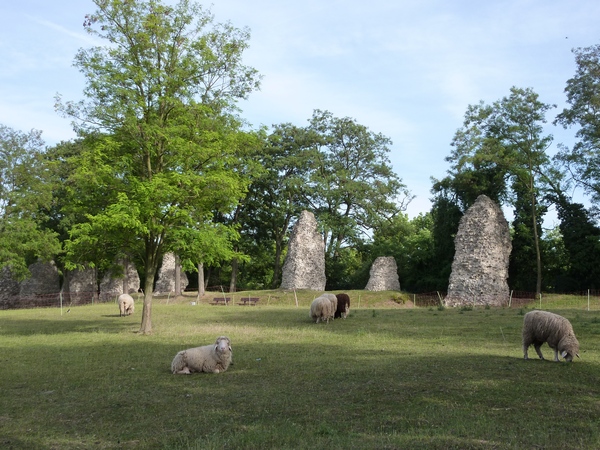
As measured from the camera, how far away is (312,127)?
52.8 metres

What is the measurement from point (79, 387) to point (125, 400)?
1.78 metres

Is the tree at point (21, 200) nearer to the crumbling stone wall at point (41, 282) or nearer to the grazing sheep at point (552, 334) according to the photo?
the crumbling stone wall at point (41, 282)

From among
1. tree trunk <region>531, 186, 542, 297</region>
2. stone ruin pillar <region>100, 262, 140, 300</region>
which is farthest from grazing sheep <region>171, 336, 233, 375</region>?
stone ruin pillar <region>100, 262, 140, 300</region>

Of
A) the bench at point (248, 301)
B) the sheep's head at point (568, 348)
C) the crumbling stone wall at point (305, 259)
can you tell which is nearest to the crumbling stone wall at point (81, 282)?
the bench at point (248, 301)

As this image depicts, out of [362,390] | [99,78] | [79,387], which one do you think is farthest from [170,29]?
[362,390]

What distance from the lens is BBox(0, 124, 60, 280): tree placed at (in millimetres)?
36375

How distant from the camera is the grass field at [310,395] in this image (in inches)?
250

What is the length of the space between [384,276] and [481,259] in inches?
379

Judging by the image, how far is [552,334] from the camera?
11.2m

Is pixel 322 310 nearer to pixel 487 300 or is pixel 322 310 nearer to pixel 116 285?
pixel 487 300

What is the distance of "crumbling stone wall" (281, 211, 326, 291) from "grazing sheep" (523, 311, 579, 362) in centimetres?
3138

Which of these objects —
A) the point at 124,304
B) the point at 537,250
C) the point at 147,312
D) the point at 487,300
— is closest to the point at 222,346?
the point at 147,312

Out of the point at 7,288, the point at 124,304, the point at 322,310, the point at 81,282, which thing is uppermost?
the point at 322,310

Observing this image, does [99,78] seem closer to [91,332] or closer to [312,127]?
[91,332]
